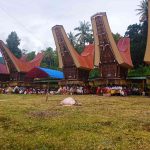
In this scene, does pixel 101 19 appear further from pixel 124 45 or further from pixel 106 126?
pixel 106 126

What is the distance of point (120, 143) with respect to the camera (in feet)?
21.2

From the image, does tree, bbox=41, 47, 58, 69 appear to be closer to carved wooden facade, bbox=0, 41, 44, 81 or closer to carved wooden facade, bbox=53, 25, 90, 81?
carved wooden facade, bbox=0, 41, 44, 81

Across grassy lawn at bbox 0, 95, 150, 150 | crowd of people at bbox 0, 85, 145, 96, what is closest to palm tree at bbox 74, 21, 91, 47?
crowd of people at bbox 0, 85, 145, 96

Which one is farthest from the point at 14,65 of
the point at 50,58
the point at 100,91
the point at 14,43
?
the point at 50,58

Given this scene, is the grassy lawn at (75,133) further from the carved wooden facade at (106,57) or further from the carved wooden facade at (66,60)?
the carved wooden facade at (66,60)

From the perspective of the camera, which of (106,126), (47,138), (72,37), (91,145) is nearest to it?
(91,145)

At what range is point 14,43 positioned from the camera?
56969 mm

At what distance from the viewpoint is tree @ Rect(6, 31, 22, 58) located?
56.9 meters

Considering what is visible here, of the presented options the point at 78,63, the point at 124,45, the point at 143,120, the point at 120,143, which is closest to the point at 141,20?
the point at 124,45

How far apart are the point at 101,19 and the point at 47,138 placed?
22.9 meters

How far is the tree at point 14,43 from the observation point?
5688cm

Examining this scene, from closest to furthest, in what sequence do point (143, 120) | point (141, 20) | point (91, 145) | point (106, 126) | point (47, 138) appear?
point (91, 145) → point (47, 138) → point (106, 126) → point (143, 120) → point (141, 20)

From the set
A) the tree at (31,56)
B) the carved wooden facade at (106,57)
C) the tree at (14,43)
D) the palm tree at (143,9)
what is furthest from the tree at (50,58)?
the carved wooden facade at (106,57)

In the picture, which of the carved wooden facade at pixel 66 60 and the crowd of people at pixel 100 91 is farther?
the carved wooden facade at pixel 66 60
